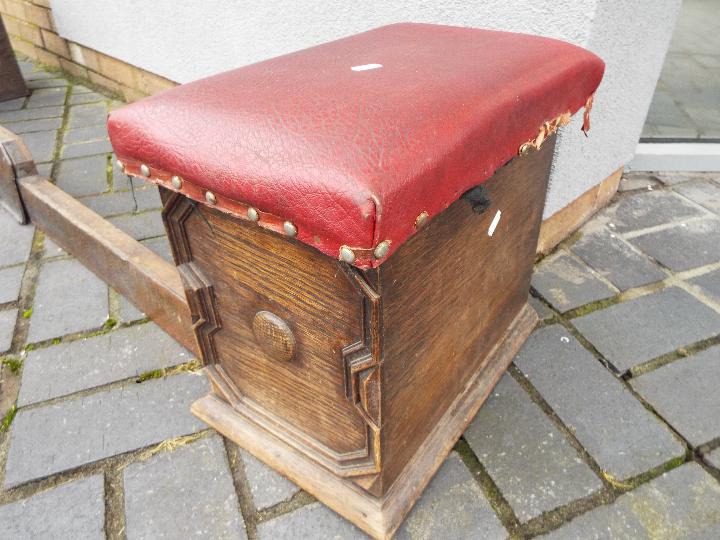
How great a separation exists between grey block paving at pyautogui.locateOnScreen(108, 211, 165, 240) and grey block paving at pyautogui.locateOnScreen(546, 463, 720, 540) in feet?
5.47

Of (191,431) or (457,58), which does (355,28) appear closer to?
(457,58)

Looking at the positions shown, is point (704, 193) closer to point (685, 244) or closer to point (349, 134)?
point (685, 244)

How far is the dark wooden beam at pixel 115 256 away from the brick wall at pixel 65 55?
136 centimetres

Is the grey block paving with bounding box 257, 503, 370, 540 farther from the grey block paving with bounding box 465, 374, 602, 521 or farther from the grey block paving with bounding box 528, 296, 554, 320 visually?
the grey block paving with bounding box 528, 296, 554, 320

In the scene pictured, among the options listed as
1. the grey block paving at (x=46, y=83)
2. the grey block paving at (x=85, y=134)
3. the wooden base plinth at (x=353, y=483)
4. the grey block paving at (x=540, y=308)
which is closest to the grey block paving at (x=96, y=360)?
the wooden base plinth at (x=353, y=483)

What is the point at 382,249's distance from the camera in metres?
0.64

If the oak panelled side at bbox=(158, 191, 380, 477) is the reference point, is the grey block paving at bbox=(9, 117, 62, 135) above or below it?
below

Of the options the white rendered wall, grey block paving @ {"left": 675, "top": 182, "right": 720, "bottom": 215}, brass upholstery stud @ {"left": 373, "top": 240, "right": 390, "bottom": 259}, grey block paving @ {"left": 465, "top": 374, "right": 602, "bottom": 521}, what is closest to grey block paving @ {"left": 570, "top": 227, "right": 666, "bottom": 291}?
the white rendered wall

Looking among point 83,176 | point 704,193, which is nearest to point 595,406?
point 704,193

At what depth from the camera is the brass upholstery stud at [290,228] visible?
27.2 inches

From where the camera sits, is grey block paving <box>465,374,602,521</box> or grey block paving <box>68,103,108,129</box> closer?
grey block paving <box>465,374,602,521</box>

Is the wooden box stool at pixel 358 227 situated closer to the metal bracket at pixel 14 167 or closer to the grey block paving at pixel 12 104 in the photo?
the metal bracket at pixel 14 167

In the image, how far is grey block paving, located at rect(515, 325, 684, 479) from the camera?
1.15 metres

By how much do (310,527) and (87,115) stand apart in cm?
297
